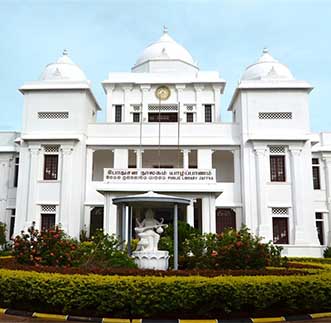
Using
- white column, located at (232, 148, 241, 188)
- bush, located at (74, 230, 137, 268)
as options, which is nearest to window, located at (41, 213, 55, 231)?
white column, located at (232, 148, 241, 188)

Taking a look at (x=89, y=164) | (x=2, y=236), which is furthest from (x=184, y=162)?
(x=2, y=236)

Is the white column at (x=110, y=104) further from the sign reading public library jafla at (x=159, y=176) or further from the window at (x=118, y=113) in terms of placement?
the sign reading public library jafla at (x=159, y=176)

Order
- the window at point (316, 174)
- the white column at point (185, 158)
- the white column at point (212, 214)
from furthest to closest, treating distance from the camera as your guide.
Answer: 1. the window at point (316, 174)
2. the white column at point (185, 158)
3. the white column at point (212, 214)

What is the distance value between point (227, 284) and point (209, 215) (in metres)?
12.0

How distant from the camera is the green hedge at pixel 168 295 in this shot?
6652mm

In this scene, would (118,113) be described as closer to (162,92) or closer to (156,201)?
(162,92)

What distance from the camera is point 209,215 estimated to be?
61.3 ft

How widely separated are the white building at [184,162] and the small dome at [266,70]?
83mm

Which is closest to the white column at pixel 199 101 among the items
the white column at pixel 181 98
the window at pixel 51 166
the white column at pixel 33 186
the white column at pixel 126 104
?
the white column at pixel 181 98

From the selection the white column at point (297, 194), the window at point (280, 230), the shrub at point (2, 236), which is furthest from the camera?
the shrub at point (2, 236)

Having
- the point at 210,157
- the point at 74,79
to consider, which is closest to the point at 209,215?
the point at 210,157

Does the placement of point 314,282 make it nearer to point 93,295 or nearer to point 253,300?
point 253,300

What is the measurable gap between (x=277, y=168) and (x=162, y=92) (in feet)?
27.6

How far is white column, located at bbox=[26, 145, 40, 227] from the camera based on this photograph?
69.0 ft
